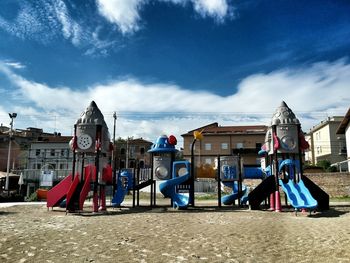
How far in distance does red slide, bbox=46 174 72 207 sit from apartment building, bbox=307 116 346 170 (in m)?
48.6

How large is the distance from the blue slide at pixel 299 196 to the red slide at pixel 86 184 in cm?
1031

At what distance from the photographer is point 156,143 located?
74.1 feet

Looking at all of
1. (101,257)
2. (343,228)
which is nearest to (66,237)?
(101,257)

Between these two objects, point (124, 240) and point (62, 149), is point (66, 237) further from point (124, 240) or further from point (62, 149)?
point (62, 149)

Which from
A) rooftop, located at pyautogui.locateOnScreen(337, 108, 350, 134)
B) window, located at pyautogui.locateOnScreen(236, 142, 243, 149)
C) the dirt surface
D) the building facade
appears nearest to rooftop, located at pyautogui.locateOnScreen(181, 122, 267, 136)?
window, located at pyautogui.locateOnScreen(236, 142, 243, 149)

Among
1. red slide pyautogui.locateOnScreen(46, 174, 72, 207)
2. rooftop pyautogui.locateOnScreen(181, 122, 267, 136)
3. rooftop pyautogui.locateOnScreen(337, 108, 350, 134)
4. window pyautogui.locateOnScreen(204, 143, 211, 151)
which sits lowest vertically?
red slide pyautogui.locateOnScreen(46, 174, 72, 207)

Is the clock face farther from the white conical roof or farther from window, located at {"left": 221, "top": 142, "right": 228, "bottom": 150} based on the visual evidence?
window, located at {"left": 221, "top": 142, "right": 228, "bottom": 150}

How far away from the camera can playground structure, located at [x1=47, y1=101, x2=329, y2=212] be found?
1778 cm

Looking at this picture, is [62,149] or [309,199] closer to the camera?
[309,199]

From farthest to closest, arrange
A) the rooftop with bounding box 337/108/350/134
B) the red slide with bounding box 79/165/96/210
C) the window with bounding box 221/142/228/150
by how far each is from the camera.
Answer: the window with bounding box 221/142/228/150 < the rooftop with bounding box 337/108/350/134 < the red slide with bounding box 79/165/96/210

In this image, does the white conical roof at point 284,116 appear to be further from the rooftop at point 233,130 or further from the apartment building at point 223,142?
the rooftop at point 233,130

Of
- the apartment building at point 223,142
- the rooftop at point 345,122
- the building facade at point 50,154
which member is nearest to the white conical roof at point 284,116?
the rooftop at point 345,122

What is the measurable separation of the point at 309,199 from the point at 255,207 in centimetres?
352

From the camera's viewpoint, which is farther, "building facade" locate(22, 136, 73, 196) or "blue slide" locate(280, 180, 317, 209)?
"building facade" locate(22, 136, 73, 196)
